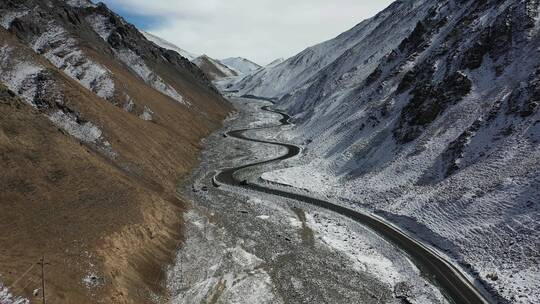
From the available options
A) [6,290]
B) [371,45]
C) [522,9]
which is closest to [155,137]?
[6,290]

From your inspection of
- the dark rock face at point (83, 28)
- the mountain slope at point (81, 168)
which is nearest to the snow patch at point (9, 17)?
the mountain slope at point (81, 168)

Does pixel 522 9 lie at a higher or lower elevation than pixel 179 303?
higher

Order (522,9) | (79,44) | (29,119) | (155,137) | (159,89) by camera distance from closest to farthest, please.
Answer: (29,119)
(522,9)
(155,137)
(79,44)
(159,89)

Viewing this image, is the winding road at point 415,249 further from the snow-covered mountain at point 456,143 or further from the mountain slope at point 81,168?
the mountain slope at point 81,168

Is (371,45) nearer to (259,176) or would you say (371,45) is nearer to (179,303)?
(259,176)

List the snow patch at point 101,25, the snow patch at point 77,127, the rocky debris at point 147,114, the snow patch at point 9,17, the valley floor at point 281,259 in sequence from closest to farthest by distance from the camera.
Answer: the valley floor at point 281,259 → the snow patch at point 77,127 → the rocky debris at point 147,114 → the snow patch at point 9,17 → the snow patch at point 101,25

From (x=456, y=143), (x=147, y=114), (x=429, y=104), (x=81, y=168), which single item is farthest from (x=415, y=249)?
(x=147, y=114)

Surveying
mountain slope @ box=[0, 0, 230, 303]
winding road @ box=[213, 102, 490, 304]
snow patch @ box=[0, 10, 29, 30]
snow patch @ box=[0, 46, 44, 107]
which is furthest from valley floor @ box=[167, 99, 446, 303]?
snow patch @ box=[0, 10, 29, 30]
